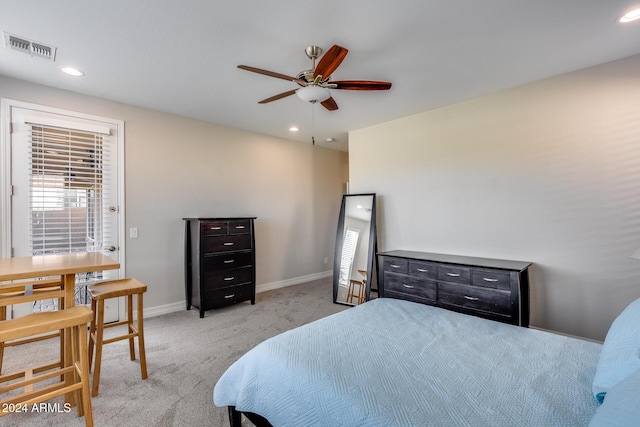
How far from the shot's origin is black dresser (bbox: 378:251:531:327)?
8.61 feet

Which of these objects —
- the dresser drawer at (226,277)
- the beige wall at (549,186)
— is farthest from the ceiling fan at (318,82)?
the dresser drawer at (226,277)

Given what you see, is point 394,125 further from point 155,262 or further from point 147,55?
point 155,262

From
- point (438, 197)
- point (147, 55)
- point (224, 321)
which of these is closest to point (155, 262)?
point (224, 321)

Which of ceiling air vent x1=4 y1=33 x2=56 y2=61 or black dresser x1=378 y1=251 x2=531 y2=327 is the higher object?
ceiling air vent x1=4 y1=33 x2=56 y2=61

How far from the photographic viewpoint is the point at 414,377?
4.09ft

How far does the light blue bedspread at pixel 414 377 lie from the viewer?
3.42 ft

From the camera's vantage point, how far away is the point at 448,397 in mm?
1111

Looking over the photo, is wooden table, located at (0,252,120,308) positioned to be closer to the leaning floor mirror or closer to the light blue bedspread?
the light blue bedspread

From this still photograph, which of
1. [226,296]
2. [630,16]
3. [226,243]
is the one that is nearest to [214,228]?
[226,243]

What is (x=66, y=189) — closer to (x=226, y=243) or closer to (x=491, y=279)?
(x=226, y=243)

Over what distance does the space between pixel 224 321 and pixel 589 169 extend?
411 cm

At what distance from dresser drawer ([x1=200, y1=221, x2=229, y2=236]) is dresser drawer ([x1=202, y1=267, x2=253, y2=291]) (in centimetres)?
49

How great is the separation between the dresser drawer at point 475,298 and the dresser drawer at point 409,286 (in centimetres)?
10

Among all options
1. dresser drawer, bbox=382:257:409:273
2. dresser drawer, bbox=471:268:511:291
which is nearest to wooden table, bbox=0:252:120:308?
dresser drawer, bbox=382:257:409:273
